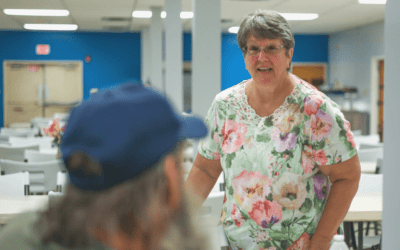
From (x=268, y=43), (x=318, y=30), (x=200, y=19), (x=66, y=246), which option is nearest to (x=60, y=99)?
(x=318, y=30)

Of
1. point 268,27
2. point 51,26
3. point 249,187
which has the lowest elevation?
point 249,187

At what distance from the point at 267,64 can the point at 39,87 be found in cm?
1151

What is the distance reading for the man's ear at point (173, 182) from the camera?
0.65 m

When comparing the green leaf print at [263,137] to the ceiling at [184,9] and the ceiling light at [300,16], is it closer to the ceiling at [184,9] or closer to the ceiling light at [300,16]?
the ceiling at [184,9]

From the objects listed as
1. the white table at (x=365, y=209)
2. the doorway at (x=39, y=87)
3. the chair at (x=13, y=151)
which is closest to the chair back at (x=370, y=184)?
the white table at (x=365, y=209)

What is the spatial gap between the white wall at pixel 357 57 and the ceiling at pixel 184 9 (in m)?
0.26

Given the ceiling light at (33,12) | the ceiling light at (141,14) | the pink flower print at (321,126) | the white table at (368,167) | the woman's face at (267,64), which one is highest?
the ceiling light at (141,14)

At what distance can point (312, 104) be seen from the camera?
1.47 meters

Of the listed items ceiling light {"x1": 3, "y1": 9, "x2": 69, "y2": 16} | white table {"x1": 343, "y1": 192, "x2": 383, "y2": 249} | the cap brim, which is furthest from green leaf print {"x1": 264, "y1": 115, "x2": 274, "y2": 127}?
ceiling light {"x1": 3, "y1": 9, "x2": 69, "y2": 16}

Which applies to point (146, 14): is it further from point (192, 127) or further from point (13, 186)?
point (192, 127)

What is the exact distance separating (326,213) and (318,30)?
11.1 m

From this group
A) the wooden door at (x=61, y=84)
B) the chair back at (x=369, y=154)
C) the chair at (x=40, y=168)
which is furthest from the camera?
the wooden door at (x=61, y=84)

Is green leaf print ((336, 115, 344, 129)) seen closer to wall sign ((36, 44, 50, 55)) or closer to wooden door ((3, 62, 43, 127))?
wall sign ((36, 44, 50, 55))

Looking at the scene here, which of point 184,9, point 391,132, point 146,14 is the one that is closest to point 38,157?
point 391,132
